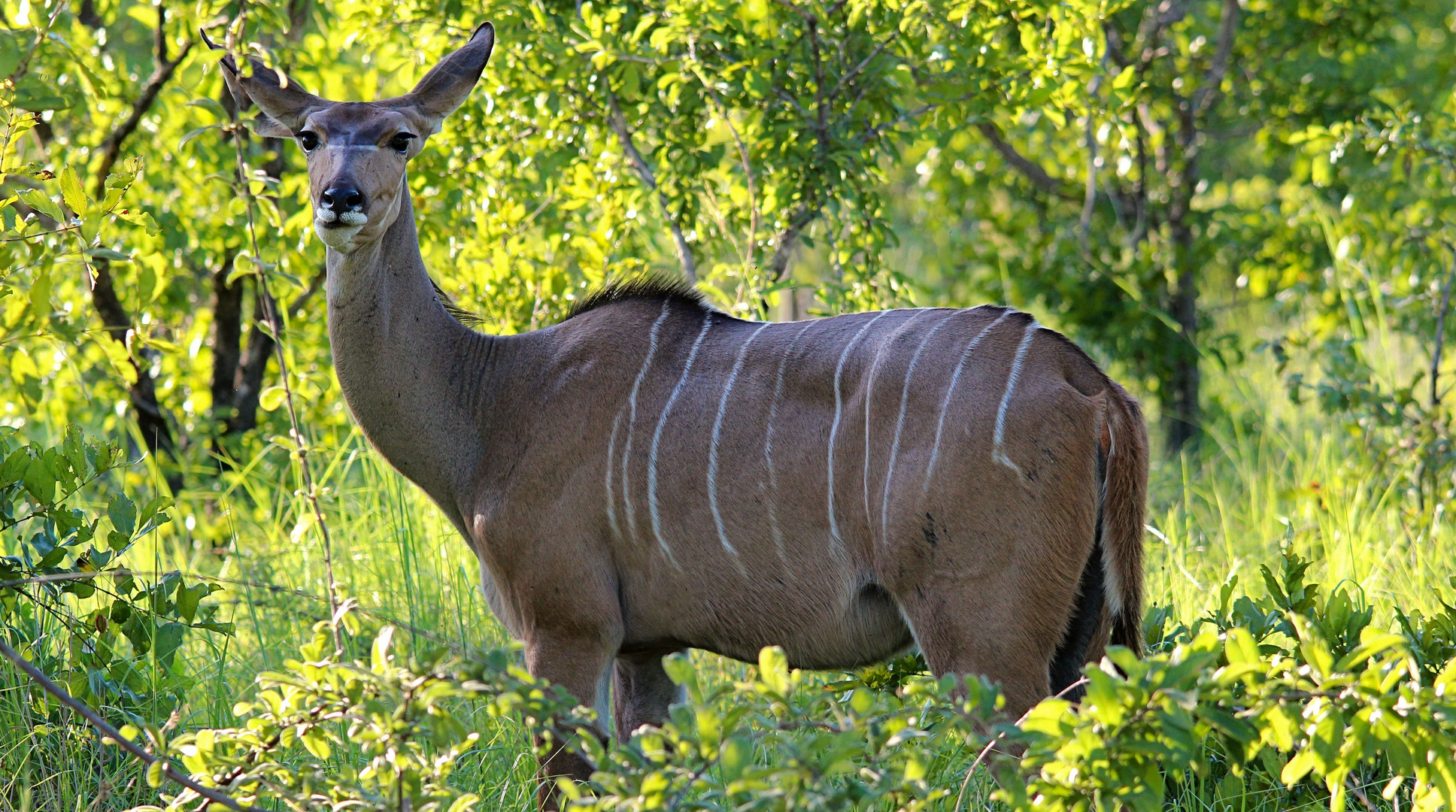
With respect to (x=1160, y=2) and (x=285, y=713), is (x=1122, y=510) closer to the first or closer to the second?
(x=285, y=713)

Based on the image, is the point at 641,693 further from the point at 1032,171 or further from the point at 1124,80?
the point at 1032,171

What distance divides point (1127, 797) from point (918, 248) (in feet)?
33.6

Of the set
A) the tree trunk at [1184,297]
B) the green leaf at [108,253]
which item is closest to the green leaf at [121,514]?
the green leaf at [108,253]

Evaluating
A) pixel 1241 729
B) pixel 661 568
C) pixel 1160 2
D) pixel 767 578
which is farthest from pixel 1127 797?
pixel 1160 2

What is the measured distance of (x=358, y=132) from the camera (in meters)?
3.05

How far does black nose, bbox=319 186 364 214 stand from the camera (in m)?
2.89

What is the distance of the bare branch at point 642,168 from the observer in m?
4.65

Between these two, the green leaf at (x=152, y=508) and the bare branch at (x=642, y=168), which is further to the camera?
the bare branch at (x=642, y=168)

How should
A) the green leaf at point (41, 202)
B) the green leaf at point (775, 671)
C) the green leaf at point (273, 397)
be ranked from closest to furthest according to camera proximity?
the green leaf at point (775, 671) < the green leaf at point (41, 202) < the green leaf at point (273, 397)

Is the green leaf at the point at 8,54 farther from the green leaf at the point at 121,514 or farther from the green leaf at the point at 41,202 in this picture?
the green leaf at the point at 121,514

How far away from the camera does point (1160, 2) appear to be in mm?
6492

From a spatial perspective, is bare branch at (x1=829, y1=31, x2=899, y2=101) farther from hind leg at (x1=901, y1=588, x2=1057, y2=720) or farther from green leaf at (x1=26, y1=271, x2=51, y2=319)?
green leaf at (x1=26, y1=271, x2=51, y2=319)

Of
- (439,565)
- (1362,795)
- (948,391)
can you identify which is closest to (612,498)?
(948,391)

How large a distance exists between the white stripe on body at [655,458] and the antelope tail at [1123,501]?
92cm
